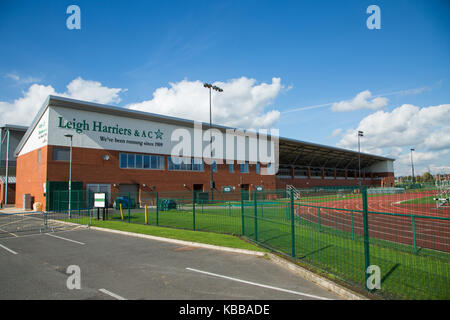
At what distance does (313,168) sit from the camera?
7100cm

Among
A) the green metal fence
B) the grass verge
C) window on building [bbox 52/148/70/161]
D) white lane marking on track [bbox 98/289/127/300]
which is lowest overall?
the grass verge

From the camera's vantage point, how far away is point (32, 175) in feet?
110

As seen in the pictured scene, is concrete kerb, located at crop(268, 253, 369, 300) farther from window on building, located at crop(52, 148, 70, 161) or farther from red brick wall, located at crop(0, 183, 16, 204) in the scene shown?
red brick wall, located at crop(0, 183, 16, 204)

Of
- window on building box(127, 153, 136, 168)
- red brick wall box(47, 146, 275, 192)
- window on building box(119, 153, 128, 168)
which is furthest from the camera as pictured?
window on building box(127, 153, 136, 168)

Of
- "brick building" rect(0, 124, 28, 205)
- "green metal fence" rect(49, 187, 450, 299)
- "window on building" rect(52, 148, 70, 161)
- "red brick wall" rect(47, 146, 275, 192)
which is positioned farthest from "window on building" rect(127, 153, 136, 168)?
"brick building" rect(0, 124, 28, 205)

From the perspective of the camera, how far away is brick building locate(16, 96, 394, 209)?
1209 inches

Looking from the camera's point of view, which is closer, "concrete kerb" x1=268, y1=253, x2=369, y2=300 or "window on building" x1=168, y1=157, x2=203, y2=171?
"concrete kerb" x1=268, y1=253, x2=369, y2=300

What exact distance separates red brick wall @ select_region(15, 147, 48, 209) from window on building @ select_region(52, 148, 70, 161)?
2.64 ft

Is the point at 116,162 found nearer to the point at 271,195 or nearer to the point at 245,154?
the point at 245,154

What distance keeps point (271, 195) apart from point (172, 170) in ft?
90.0

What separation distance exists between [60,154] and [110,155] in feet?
17.0

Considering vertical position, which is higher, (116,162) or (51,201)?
(116,162)
